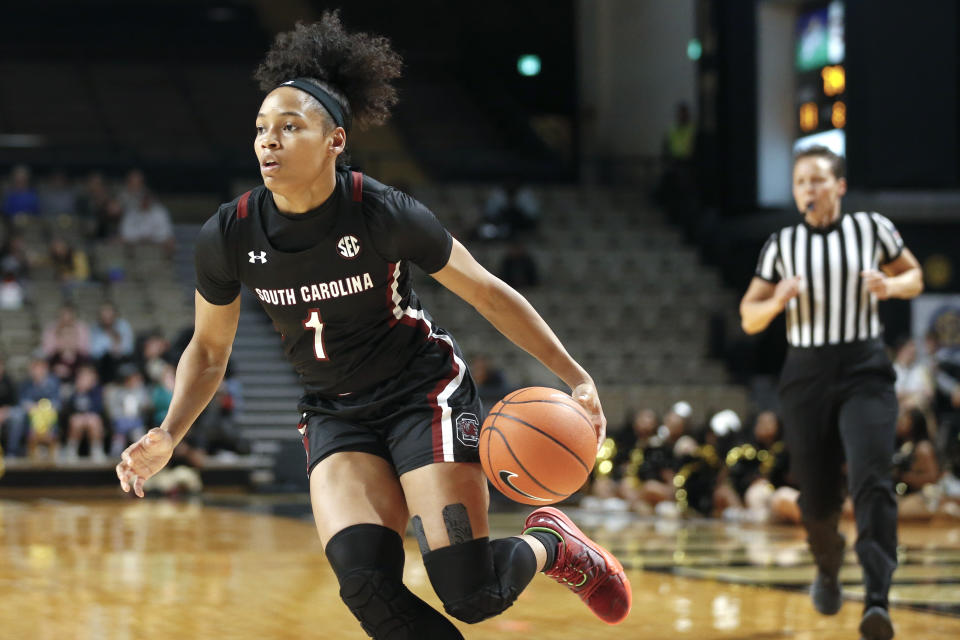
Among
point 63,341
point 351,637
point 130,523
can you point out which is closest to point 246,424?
point 63,341

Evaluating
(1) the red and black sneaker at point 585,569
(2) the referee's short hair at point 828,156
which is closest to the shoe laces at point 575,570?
(1) the red and black sneaker at point 585,569

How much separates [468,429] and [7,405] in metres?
11.0

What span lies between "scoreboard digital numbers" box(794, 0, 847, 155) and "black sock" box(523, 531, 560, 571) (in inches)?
467

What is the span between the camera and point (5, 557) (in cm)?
789

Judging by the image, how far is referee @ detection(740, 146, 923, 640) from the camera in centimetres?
516

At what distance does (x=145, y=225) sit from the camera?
667 inches

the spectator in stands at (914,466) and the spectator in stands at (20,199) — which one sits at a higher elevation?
the spectator in stands at (20,199)

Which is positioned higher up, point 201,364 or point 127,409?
point 201,364

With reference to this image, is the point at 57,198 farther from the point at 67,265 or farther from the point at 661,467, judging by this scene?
the point at 661,467

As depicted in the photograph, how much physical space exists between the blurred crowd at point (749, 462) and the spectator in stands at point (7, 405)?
605 centimetres

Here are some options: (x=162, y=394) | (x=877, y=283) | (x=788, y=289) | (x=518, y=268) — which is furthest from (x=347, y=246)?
(x=518, y=268)

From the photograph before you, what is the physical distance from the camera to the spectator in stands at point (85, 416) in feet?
45.3

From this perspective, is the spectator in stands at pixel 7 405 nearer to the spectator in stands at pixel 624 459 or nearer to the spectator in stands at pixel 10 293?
the spectator in stands at pixel 10 293

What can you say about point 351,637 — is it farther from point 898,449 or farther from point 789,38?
point 789,38
